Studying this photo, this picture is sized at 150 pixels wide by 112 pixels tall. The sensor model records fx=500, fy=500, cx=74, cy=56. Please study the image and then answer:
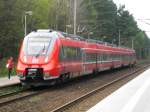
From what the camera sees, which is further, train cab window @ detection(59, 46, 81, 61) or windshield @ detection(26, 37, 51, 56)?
train cab window @ detection(59, 46, 81, 61)

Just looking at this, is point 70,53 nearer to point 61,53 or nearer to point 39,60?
point 61,53

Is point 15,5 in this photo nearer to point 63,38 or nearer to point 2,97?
point 63,38

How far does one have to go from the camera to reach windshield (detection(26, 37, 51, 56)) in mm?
25891

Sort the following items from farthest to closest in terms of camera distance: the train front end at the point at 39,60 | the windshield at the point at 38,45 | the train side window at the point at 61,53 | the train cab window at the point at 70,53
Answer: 1. the train cab window at the point at 70,53
2. the train side window at the point at 61,53
3. the windshield at the point at 38,45
4. the train front end at the point at 39,60

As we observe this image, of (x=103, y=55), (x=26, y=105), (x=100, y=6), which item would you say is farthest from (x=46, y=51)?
(x=100, y=6)

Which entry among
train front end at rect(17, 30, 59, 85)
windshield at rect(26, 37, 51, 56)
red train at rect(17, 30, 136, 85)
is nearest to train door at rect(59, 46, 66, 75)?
red train at rect(17, 30, 136, 85)

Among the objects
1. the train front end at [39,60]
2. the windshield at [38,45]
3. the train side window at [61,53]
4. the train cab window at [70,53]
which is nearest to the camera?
the train front end at [39,60]

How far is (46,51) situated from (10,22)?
4433cm

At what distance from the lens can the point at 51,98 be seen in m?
22.1

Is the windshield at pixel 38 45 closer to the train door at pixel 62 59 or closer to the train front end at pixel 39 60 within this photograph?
the train front end at pixel 39 60

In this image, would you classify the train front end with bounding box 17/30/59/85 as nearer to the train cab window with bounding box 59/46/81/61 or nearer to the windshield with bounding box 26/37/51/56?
the windshield with bounding box 26/37/51/56

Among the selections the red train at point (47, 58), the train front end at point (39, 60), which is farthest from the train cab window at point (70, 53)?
the train front end at point (39, 60)

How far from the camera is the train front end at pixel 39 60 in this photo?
25.4 metres

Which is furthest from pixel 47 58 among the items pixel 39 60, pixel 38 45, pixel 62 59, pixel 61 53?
pixel 62 59
